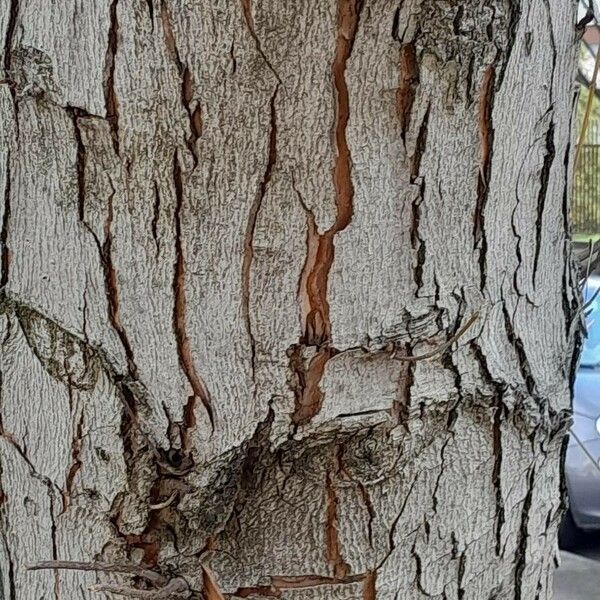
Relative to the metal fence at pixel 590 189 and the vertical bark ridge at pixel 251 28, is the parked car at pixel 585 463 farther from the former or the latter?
the metal fence at pixel 590 189

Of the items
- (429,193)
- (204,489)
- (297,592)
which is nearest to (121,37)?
(429,193)

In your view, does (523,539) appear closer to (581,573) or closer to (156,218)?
(156,218)

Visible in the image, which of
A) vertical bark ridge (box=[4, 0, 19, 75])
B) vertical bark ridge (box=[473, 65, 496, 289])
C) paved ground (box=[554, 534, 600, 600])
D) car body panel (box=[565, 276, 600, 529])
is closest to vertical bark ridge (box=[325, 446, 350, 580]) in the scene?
vertical bark ridge (box=[473, 65, 496, 289])

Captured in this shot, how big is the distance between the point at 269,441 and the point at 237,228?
19cm

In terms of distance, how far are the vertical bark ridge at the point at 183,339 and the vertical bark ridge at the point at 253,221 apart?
0.05 metres

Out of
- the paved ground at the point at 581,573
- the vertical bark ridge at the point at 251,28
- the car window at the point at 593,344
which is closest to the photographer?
the vertical bark ridge at the point at 251,28

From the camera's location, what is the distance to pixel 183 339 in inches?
29.5

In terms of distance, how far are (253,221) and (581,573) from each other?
11.4 feet

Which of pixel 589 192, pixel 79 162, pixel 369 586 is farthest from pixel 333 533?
pixel 589 192

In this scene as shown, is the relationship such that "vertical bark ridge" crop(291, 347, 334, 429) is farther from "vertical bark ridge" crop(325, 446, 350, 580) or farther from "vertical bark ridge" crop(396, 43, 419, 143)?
"vertical bark ridge" crop(396, 43, 419, 143)

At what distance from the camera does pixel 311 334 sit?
29.4 inches

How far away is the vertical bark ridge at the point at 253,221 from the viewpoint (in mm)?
706

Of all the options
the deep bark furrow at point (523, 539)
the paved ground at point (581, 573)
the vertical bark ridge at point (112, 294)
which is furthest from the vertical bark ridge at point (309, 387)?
the paved ground at point (581, 573)

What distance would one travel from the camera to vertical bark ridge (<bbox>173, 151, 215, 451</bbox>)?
0.72 m
